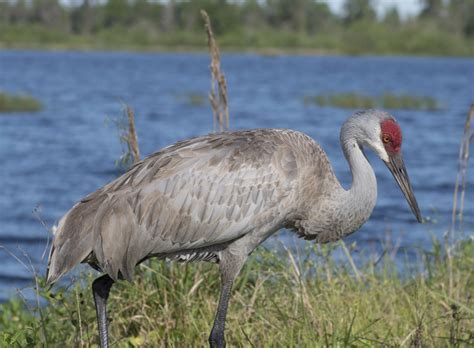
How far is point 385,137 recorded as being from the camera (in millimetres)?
4703

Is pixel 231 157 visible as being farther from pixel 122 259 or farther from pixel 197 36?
pixel 197 36

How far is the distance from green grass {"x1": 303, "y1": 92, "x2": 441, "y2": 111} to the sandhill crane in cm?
2145

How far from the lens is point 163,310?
5211 mm

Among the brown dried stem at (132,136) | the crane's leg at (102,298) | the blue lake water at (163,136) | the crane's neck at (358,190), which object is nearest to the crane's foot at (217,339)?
the crane's leg at (102,298)

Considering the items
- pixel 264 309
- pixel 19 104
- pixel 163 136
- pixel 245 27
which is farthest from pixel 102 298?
pixel 245 27

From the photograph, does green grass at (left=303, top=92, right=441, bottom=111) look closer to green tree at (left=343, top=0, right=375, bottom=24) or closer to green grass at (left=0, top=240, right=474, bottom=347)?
green grass at (left=0, top=240, right=474, bottom=347)

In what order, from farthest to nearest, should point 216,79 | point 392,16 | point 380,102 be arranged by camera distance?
point 392,16
point 380,102
point 216,79

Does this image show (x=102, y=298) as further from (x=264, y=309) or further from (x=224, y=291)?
(x=264, y=309)

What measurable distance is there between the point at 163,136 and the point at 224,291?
47.1ft

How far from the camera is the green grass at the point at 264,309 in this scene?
4805 mm

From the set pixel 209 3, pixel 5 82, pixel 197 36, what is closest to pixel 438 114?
pixel 5 82

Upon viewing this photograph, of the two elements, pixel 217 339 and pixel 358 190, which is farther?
pixel 358 190

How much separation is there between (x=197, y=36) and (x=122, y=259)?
74.4 m

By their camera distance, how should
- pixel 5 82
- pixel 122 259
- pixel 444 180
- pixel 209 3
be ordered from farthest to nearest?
1. pixel 209 3
2. pixel 5 82
3. pixel 444 180
4. pixel 122 259
